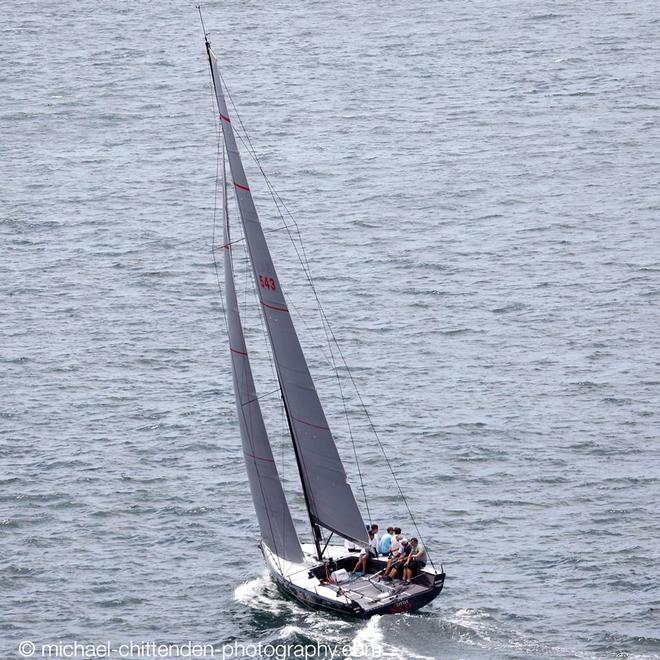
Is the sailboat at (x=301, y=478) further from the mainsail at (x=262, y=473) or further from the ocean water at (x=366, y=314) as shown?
the ocean water at (x=366, y=314)

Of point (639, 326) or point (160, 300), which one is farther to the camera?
point (160, 300)

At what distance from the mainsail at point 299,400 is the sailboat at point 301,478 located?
3 centimetres

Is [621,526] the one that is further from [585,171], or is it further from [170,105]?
[170,105]

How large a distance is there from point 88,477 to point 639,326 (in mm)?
30491

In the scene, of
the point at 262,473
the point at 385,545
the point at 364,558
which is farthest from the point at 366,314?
the point at 364,558

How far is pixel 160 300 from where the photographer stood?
88375 millimetres

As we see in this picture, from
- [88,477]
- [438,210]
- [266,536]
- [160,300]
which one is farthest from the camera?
[438,210]

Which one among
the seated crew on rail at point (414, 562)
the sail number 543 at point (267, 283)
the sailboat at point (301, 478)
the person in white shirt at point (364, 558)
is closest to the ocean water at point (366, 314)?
the sailboat at point (301, 478)

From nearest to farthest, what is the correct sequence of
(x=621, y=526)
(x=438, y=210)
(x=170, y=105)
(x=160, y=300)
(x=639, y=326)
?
(x=621, y=526)
(x=639, y=326)
(x=160, y=300)
(x=438, y=210)
(x=170, y=105)

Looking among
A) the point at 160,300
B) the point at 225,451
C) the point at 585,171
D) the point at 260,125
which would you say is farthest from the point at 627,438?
the point at 260,125

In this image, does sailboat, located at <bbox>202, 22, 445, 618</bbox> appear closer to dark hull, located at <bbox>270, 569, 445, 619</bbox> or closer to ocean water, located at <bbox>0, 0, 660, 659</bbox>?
dark hull, located at <bbox>270, 569, 445, 619</bbox>

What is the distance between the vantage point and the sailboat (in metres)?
51.8

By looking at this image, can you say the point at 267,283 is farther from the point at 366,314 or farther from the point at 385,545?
the point at 366,314

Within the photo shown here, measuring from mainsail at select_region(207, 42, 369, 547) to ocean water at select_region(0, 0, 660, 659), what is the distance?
3746mm
